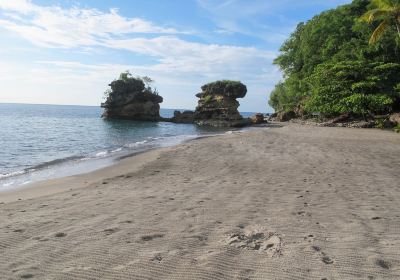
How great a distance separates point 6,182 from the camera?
13.7 metres

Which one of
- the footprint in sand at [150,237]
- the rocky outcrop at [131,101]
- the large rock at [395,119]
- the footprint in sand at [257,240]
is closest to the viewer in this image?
the footprint in sand at [257,240]

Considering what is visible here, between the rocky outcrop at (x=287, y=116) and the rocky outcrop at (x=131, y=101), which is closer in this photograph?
the rocky outcrop at (x=287, y=116)

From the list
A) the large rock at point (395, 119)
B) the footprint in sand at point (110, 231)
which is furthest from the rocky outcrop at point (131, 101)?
the footprint in sand at point (110, 231)

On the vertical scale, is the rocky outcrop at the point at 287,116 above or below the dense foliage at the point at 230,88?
below

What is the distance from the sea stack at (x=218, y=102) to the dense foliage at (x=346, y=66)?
10702 mm

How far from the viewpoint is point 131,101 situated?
72812mm

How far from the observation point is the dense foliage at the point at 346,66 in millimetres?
35469

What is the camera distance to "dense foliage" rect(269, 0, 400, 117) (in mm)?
35469

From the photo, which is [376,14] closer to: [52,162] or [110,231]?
[52,162]

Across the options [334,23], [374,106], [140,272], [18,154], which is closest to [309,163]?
[140,272]

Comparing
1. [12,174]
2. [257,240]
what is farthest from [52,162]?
[257,240]

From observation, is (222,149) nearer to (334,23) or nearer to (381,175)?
(381,175)

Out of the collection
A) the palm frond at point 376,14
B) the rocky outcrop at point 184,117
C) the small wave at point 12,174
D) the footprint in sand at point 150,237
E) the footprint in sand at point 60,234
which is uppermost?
the palm frond at point 376,14

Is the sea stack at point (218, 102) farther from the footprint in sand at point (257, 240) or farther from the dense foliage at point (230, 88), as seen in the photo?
the footprint in sand at point (257, 240)
